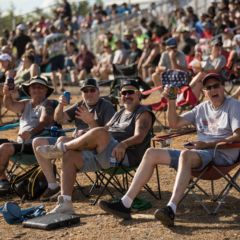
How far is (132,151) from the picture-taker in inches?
280

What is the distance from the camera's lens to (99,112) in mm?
7836

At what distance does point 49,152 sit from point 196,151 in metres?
A: 1.44

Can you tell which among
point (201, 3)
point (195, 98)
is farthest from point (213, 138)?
point (201, 3)

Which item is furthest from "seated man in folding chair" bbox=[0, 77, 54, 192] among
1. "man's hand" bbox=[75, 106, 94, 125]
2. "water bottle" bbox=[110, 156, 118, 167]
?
"water bottle" bbox=[110, 156, 118, 167]

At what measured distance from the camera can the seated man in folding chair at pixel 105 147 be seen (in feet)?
22.4

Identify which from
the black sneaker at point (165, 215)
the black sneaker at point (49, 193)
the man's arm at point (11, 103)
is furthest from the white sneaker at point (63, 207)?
the man's arm at point (11, 103)

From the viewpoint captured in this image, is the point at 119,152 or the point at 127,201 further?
the point at 119,152

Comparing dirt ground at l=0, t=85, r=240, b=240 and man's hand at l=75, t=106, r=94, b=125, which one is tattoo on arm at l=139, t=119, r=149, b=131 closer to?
man's hand at l=75, t=106, r=94, b=125

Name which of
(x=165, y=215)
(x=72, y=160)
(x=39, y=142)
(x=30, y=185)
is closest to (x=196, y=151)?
(x=165, y=215)

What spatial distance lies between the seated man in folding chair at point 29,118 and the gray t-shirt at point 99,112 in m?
0.33

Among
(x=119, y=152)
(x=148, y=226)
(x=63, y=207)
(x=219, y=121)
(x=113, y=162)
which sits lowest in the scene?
(x=148, y=226)

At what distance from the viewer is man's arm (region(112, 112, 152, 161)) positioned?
6.89 meters

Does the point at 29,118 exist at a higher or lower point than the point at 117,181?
higher

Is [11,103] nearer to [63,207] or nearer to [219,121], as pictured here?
[63,207]
